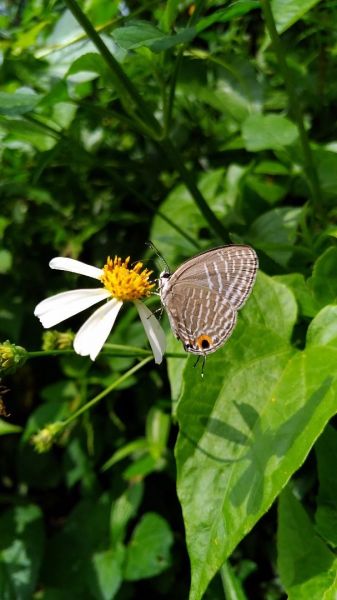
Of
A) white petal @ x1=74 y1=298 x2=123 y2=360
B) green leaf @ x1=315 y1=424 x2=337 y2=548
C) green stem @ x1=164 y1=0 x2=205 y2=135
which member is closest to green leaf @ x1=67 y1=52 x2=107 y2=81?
green stem @ x1=164 y1=0 x2=205 y2=135

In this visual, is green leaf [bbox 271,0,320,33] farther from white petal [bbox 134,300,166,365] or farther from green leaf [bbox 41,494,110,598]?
green leaf [bbox 41,494,110,598]

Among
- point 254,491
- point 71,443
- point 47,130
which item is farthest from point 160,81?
point 71,443

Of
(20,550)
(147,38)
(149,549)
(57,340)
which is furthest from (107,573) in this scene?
(147,38)

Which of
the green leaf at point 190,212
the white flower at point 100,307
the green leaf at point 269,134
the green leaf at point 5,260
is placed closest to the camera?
the white flower at point 100,307

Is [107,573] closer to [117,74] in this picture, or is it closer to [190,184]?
[190,184]

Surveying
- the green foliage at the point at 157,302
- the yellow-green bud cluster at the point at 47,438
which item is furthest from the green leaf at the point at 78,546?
the yellow-green bud cluster at the point at 47,438

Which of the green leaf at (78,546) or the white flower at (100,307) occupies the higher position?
the white flower at (100,307)

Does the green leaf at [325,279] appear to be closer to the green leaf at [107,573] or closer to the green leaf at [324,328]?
the green leaf at [324,328]
